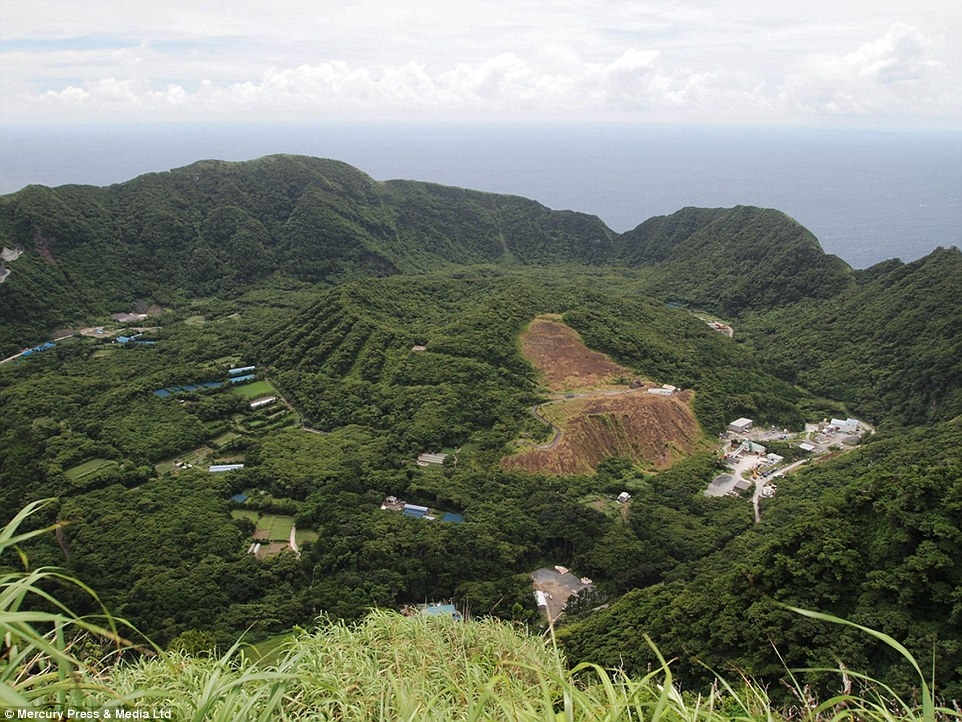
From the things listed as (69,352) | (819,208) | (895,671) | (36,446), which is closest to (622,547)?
(895,671)

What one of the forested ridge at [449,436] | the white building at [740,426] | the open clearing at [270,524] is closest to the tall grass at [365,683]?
the forested ridge at [449,436]

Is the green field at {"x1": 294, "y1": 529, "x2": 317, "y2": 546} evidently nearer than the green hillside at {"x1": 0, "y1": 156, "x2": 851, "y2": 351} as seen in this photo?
Yes

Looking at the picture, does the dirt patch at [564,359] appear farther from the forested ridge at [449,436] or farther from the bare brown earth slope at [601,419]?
the forested ridge at [449,436]

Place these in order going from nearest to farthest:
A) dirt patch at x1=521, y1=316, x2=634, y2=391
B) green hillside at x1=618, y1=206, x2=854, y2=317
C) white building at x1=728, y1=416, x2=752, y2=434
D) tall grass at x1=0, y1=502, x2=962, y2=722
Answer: tall grass at x1=0, y1=502, x2=962, y2=722 → white building at x1=728, y1=416, x2=752, y2=434 → dirt patch at x1=521, y1=316, x2=634, y2=391 → green hillside at x1=618, y1=206, x2=854, y2=317

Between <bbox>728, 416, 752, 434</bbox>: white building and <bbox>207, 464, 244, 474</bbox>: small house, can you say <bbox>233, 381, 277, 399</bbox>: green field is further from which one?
<bbox>728, 416, 752, 434</bbox>: white building

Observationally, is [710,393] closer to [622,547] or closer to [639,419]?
[639,419]

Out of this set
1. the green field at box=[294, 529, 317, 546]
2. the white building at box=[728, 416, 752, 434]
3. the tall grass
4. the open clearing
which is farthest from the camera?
the white building at box=[728, 416, 752, 434]

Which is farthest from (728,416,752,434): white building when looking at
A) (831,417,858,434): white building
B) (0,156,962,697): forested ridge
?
(831,417,858,434): white building

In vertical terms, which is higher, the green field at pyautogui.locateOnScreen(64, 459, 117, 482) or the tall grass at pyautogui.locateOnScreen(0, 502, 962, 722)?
the tall grass at pyautogui.locateOnScreen(0, 502, 962, 722)
